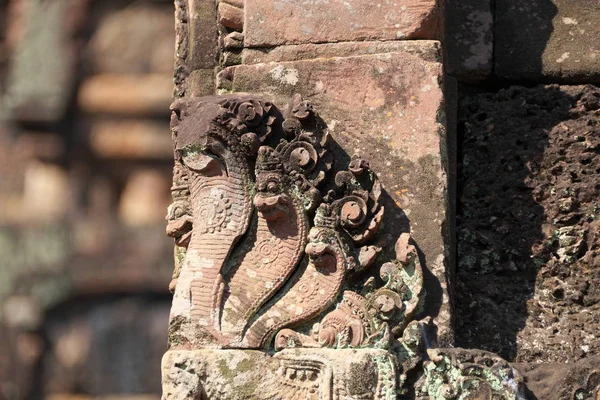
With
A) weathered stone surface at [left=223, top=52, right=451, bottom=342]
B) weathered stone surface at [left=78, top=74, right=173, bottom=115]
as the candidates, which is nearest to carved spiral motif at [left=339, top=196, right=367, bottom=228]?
weathered stone surface at [left=223, top=52, right=451, bottom=342]

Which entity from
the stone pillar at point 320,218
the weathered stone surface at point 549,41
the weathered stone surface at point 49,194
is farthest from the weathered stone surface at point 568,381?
the weathered stone surface at point 49,194

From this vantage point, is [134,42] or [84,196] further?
[134,42]

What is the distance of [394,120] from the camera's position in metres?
7.55

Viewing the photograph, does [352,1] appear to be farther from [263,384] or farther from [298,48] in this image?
[263,384]

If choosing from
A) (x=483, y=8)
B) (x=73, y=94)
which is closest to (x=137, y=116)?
(x=73, y=94)

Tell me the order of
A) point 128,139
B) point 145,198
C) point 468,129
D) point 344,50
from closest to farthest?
point 344,50 < point 468,129 < point 145,198 < point 128,139

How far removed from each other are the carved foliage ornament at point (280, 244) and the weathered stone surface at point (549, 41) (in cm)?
117

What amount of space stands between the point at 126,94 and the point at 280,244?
1241 cm

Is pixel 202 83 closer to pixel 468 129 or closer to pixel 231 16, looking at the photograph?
pixel 231 16

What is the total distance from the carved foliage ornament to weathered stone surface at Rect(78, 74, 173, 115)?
11675mm

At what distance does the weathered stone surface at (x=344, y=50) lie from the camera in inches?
301

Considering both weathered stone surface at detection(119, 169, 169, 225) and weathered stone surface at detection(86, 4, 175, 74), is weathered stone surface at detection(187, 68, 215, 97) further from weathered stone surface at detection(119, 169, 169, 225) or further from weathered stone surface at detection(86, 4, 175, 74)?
weathered stone surface at detection(86, 4, 175, 74)

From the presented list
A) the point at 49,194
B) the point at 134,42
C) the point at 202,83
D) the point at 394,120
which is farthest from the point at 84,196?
the point at 394,120

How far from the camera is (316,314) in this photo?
23.9 feet
